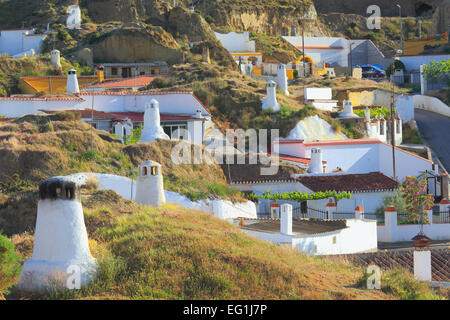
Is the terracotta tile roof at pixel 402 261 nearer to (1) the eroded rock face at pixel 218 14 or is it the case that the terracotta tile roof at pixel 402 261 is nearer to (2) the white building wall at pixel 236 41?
(1) the eroded rock face at pixel 218 14

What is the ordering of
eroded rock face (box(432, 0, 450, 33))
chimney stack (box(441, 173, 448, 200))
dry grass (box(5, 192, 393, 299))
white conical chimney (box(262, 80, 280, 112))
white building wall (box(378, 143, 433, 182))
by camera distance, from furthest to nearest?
eroded rock face (box(432, 0, 450, 33)) → white conical chimney (box(262, 80, 280, 112)) → white building wall (box(378, 143, 433, 182)) → chimney stack (box(441, 173, 448, 200)) → dry grass (box(5, 192, 393, 299))

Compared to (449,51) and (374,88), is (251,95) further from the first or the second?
(449,51)

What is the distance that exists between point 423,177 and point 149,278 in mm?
28210

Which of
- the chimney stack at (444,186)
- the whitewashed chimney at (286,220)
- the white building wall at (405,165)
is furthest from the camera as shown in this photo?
the white building wall at (405,165)

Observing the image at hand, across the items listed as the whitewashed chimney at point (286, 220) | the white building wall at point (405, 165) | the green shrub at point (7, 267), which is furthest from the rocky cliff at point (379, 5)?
the green shrub at point (7, 267)

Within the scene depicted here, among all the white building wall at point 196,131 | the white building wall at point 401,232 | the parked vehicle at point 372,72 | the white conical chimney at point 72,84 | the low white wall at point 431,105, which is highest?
the white conical chimney at point 72,84

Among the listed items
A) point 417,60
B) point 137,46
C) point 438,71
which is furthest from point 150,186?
point 417,60

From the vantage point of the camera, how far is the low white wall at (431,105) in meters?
64.1

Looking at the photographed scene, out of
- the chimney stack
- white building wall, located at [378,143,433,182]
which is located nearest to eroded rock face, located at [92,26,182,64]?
white building wall, located at [378,143,433,182]

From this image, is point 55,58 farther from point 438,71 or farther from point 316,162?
point 438,71

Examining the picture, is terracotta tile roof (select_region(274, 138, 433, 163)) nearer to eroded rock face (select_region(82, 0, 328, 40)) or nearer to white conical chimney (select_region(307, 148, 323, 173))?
white conical chimney (select_region(307, 148, 323, 173))

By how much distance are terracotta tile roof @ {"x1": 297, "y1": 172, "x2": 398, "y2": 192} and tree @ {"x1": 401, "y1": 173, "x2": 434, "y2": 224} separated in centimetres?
62

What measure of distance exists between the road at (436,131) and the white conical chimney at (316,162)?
31.3 ft

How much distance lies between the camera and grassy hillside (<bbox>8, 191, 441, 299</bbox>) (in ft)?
64.5
